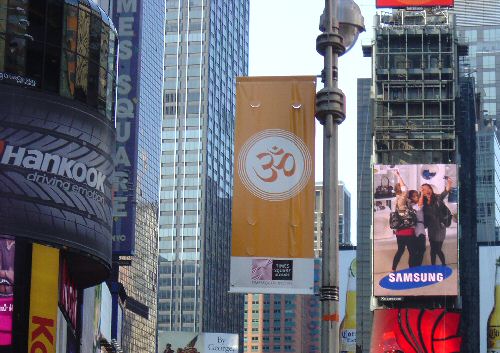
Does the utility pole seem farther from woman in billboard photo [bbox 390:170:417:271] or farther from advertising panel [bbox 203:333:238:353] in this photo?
advertising panel [bbox 203:333:238:353]

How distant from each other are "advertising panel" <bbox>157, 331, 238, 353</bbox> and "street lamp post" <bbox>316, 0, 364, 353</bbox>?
129 m

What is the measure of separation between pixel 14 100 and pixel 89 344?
23.9 meters

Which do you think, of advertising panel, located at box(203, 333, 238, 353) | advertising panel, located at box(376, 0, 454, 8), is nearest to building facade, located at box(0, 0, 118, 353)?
advertising panel, located at box(376, 0, 454, 8)

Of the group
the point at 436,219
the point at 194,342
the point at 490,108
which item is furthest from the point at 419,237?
the point at 490,108

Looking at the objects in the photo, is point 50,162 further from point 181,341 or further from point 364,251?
point 181,341

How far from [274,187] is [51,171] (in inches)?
779

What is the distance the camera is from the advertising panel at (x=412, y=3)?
126375 mm

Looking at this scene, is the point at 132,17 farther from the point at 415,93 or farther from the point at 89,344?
the point at 415,93

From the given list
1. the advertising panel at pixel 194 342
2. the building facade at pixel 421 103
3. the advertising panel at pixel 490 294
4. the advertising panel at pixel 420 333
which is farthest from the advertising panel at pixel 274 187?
the advertising panel at pixel 194 342

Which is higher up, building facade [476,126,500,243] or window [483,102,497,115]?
window [483,102,497,115]

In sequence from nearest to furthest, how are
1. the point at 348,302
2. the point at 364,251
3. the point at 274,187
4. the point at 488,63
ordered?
the point at 274,187 → the point at 348,302 → the point at 364,251 → the point at 488,63

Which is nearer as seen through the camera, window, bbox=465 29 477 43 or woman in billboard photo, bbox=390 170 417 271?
woman in billboard photo, bbox=390 170 417 271

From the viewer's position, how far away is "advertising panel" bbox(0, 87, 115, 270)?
124 feet

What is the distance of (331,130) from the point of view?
61.6 feet
